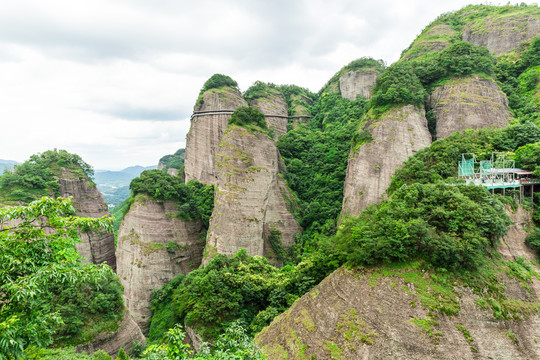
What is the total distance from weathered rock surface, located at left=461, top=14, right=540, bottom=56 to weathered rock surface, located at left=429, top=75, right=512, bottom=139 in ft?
50.0

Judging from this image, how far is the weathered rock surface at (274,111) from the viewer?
50.8 meters

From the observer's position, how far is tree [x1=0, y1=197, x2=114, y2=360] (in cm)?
471

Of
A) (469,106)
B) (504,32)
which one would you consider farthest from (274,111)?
(504,32)

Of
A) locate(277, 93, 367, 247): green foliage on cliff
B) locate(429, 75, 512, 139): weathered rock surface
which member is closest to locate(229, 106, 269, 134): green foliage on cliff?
locate(277, 93, 367, 247): green foliage on cliff

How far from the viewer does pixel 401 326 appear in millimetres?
11023

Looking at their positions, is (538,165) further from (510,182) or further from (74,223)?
(74,223)

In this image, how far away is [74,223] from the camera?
20.3ft

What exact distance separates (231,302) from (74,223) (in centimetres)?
1547

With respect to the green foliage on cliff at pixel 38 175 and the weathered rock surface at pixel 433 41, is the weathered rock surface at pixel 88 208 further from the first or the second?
the weathered rock surface at pixel 433 41

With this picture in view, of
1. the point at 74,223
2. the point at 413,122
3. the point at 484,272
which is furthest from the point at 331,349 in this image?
the point at 413,122

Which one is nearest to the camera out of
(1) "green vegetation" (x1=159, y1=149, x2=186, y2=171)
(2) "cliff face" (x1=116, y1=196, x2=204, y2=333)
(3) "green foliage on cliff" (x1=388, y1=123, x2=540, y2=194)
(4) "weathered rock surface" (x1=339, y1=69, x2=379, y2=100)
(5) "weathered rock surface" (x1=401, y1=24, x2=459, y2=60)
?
(3) "green foliage on cliff" (x1=388, y1=123, x2=540, y2=194)

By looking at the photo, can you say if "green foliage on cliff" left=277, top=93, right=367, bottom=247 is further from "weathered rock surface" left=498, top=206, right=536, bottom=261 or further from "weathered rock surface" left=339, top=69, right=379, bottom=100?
"weathered rock surface" left=498, top=206, right=536, bottom=261

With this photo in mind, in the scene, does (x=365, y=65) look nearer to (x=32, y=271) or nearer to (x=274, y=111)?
(x=274, y=111)

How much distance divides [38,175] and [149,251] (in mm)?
14979
